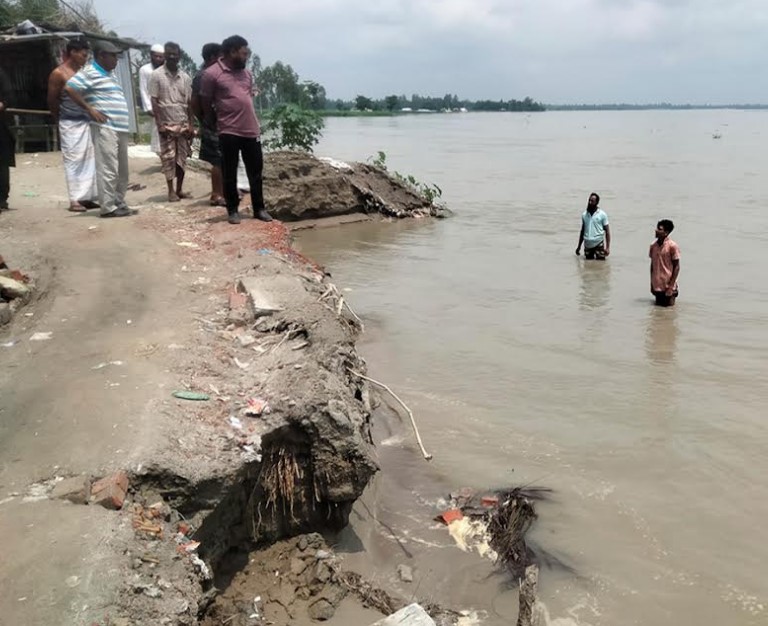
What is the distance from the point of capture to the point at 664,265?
881 centimetres

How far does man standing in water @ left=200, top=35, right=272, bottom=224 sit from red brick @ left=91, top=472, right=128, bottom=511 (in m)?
4.87

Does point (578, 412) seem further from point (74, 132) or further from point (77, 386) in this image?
point (74, 132)

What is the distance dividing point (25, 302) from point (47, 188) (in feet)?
18.3

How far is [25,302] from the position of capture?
17.1 ft

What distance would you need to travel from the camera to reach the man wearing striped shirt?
7267 mm

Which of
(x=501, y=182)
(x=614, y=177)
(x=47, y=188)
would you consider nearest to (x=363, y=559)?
(x=47, y=188)

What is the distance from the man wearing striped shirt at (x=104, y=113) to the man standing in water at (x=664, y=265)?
20.1ft

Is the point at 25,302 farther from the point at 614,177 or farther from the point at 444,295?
the point at 614,177

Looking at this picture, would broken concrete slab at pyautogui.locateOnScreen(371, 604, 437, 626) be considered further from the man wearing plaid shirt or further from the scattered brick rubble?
the man wearing plaid shirt

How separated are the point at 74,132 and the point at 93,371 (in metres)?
4.82

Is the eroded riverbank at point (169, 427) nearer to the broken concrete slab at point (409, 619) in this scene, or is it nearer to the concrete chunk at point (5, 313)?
the concrete chunk at point (5, 313)

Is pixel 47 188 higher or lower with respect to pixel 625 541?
higher

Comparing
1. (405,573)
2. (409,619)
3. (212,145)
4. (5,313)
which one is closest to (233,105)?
(212,145)

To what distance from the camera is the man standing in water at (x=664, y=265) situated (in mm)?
8586
